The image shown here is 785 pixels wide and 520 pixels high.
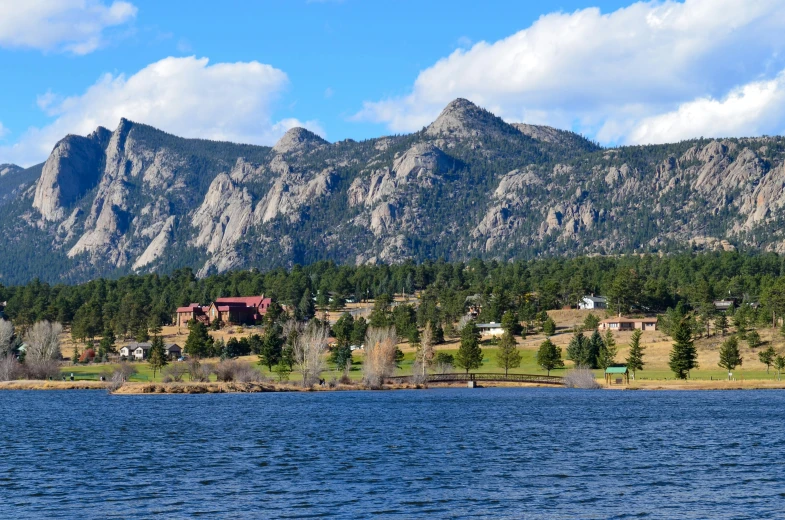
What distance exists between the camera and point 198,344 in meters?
175

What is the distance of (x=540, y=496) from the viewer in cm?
4600

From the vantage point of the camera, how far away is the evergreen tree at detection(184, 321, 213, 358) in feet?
573

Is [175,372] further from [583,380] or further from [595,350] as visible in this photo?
[595,350]

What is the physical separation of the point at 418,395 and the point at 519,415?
35713 millimetres

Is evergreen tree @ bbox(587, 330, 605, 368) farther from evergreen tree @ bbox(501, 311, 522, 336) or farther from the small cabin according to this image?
evergreen tree @ bbox(501, 311, 522, 336)

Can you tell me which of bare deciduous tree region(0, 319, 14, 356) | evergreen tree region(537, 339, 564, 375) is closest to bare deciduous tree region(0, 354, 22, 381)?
bare deciduous tree region(0, 319, 14, 356)

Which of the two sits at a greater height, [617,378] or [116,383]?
[116,383]

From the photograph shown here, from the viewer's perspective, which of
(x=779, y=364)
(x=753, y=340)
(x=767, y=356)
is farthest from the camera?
(x=753, y=340)

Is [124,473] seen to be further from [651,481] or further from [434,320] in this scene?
[434,320]

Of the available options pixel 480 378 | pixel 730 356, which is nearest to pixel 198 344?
pixel 480 378

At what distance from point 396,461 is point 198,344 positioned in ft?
400

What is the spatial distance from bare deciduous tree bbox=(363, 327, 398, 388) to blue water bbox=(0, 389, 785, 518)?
31404 mm

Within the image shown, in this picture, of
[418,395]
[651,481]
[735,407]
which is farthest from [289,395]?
[651,481]

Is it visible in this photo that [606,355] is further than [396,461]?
Yes
